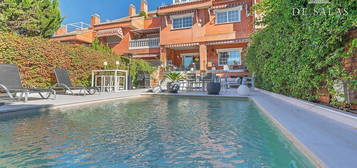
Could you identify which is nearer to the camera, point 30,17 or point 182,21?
point 30,17

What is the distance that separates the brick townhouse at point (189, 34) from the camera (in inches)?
618

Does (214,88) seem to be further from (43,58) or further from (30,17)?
(30,17)

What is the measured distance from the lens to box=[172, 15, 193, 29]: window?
17.2 m

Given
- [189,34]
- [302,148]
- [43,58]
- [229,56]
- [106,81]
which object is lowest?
[302,148]

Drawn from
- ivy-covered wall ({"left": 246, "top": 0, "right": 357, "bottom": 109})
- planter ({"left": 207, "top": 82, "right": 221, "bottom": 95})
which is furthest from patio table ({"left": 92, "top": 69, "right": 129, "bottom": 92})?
ivy-covered wall ({"left": 246, "top": 0, "right": 357, "bottom": 109})

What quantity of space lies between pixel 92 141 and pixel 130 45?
19506 mm

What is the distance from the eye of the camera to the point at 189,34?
16.9 m

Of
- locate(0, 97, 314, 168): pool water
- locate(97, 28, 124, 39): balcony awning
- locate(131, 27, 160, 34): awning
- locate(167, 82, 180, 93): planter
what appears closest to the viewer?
locate(0, 97, 314, 168): pool water

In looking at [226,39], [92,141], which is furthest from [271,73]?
[226,39]

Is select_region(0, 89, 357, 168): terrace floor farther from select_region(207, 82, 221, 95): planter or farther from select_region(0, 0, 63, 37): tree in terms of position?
select_region(0, 0, 63, 37): tree

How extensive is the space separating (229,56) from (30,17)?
1660cm

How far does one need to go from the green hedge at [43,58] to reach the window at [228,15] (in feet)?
37.8

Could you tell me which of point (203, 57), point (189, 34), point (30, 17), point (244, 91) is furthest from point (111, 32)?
point (244, 91)

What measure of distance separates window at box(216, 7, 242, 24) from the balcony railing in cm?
659
